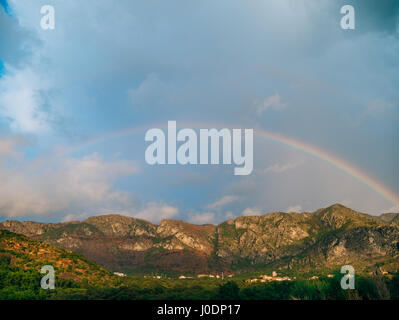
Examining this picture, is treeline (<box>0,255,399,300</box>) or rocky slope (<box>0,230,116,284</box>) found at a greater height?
rocky slope (<box>0,230,116,284</box>)

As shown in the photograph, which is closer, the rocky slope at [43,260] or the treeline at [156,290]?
the treeline at [156,290]

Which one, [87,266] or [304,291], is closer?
[304,291]

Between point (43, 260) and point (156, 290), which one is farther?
point (156, 290)

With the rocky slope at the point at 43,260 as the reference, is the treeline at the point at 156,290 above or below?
below

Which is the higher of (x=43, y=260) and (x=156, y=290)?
(x=43, y=260)

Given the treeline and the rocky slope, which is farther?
the rocky slope
